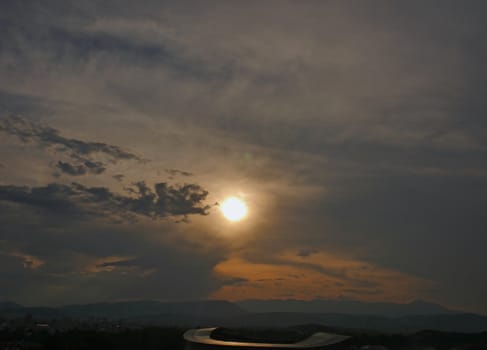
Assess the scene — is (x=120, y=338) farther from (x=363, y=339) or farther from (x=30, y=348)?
(x=363, y=339)

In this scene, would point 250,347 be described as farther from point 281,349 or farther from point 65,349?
point 65,349

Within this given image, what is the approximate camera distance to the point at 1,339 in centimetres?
15850

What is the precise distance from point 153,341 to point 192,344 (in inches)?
1698

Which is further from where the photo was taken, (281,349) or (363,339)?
(363,339)

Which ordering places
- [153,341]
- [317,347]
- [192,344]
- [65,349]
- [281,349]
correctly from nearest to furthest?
[281,349]
[317,347]
[192,344]
[65,349]
[153,341]

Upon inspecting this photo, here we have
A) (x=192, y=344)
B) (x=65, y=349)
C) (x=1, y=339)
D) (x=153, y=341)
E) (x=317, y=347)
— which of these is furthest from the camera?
(x=1, y=339)

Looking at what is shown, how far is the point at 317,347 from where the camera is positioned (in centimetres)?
8981

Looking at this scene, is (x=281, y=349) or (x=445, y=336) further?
(x=445, y=336)

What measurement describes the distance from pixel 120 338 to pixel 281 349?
71482mm

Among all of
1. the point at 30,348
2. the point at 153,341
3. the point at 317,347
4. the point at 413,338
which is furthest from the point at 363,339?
the point at 30,348

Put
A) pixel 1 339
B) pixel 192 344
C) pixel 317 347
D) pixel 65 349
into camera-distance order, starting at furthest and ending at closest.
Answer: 1. pixel 1 339
2. pixel 65 349
3. pixel 192 344
4. pixel 317 347

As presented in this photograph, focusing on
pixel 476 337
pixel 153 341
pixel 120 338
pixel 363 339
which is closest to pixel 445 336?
pixel 476 337

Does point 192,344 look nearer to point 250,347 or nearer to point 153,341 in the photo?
point 250,347

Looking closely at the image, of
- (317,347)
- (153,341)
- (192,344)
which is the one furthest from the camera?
(153,341)
